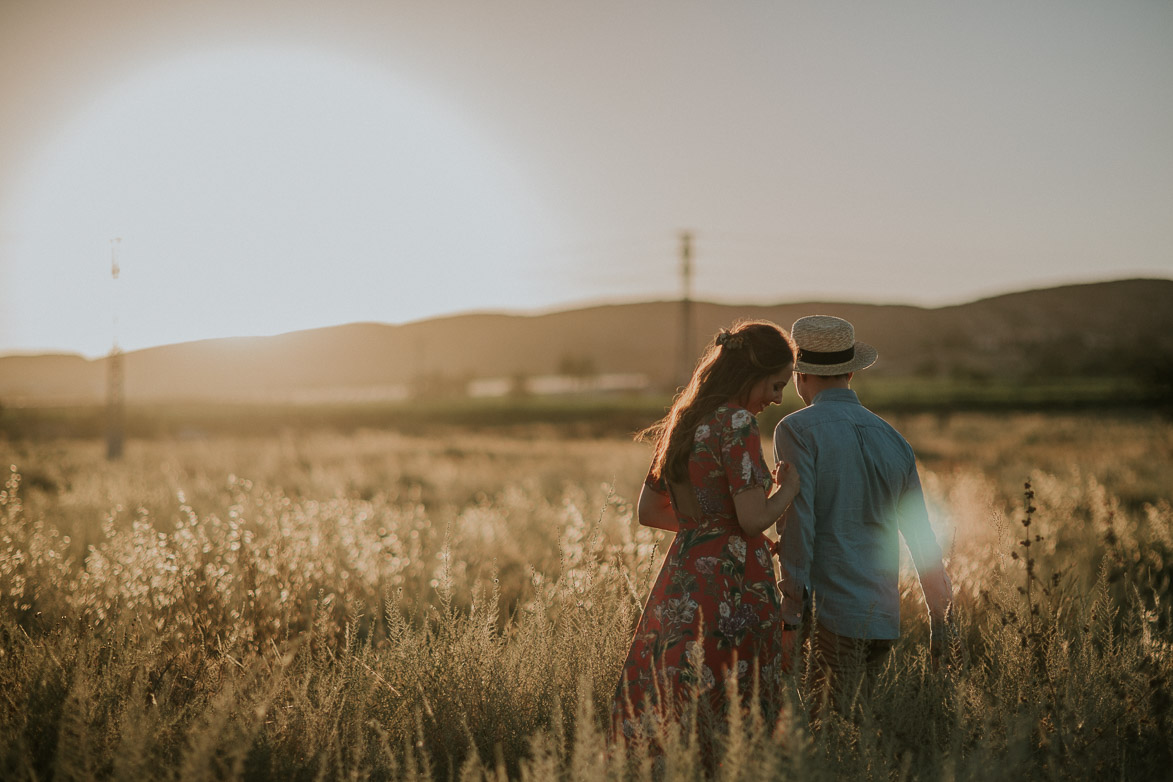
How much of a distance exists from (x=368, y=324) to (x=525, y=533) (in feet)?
586

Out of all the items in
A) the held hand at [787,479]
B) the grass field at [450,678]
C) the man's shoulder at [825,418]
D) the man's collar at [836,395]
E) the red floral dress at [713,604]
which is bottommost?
the grass field at [450,678]

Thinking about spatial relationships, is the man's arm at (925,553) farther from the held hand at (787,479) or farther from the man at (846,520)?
the held hand at (787,479)

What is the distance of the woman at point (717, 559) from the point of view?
9.93 feet

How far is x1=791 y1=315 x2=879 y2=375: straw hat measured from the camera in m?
3.27

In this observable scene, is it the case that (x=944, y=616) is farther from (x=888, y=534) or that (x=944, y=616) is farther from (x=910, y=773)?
(x=910, y=773)

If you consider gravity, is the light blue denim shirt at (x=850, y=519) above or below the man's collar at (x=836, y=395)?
below

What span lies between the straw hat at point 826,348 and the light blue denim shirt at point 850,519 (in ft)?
0.36

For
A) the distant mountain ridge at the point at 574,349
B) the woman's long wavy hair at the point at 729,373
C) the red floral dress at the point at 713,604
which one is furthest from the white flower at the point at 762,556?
the distant mountain ridge at the point at 574,349

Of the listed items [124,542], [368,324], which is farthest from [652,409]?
[368,324]

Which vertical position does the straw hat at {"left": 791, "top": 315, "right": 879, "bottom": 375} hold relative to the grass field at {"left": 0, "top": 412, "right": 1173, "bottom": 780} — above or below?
above

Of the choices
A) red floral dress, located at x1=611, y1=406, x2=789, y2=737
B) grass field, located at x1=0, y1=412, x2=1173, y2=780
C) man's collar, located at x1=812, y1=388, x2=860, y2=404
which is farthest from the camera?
man's collar, located at x1=812, y1=388, x2=860, y2=404

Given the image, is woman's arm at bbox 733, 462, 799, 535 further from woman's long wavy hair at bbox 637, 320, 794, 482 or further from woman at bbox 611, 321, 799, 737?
woman's long wavy hair at bbox 637, 320, 794, 482

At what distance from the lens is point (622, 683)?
10.5 feet

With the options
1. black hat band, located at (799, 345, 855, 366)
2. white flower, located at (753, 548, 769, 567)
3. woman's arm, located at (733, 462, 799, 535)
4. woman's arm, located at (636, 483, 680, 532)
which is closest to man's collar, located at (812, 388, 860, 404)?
black hat band, located at (799, 345, 855, 366)
